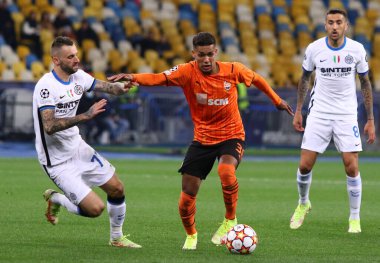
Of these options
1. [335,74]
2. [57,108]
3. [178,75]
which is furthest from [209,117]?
[335,74]

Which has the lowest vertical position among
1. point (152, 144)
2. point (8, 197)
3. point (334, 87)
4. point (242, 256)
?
point (152, 144)

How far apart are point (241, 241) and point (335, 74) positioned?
2.78 metres

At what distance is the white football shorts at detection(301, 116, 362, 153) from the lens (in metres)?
11.1

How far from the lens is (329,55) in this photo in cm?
1104

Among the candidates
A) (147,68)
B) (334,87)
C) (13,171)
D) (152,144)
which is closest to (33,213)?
(334,87)

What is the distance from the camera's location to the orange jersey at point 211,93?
974cm

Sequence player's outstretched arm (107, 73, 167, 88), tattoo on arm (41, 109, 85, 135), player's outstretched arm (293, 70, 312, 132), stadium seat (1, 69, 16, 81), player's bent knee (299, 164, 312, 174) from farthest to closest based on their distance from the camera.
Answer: stadium seat (1, 69, 16, 81), player's bent knee (299, 164, 312, 174), player's outstretched arm (293, 70, 312, 132), player's outstretched arm (107, 73, 167, 88), tattoo on arm (41, 109, 85, 135)

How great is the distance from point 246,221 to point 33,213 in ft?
8.21

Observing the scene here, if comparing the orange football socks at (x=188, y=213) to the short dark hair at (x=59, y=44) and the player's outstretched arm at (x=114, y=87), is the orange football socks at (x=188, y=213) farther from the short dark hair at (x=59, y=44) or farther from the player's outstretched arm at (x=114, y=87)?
the short dark hair at (x=59, y=44)

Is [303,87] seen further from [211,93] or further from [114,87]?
[114,87]

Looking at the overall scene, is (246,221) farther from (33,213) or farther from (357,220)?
(33,213)

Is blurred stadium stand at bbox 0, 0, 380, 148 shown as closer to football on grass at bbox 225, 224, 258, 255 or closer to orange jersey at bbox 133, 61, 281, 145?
orange jersey at bbox 133, 61, 281, 145

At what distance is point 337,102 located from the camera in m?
11.1

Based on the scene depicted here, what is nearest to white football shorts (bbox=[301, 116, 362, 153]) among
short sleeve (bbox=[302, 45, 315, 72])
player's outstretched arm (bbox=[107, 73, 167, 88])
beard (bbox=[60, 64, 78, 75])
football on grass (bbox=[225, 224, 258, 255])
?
short sleeve (bbox=[302, 45, 315, 72])
